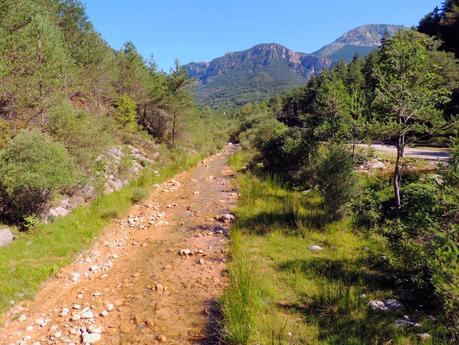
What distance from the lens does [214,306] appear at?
6.74 m

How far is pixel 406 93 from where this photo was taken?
869 cm

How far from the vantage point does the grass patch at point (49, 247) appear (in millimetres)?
7070

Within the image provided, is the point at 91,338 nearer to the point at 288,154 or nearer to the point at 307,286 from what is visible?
the point at 307,286

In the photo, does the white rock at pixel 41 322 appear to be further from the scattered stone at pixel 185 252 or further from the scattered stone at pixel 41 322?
the scattered stone at pixel 185 252

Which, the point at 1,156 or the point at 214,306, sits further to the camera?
the point at 1,156

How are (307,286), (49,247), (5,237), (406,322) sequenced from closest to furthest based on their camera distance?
(406,322), (307,286), (5,237), (49,247)

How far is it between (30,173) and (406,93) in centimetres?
1088

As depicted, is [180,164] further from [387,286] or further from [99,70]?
[387,286]

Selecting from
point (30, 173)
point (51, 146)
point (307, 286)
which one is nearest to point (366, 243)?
point (307, 286)

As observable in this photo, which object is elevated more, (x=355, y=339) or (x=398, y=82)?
(x=398, y=82)

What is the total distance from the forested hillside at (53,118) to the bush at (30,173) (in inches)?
1.0

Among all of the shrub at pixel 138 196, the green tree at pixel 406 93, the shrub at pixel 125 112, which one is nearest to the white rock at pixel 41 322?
the shrub at pixel 138 196

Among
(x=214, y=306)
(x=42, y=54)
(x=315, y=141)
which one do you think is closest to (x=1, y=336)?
(x=214, y=306)

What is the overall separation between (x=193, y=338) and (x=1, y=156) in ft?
26.2
